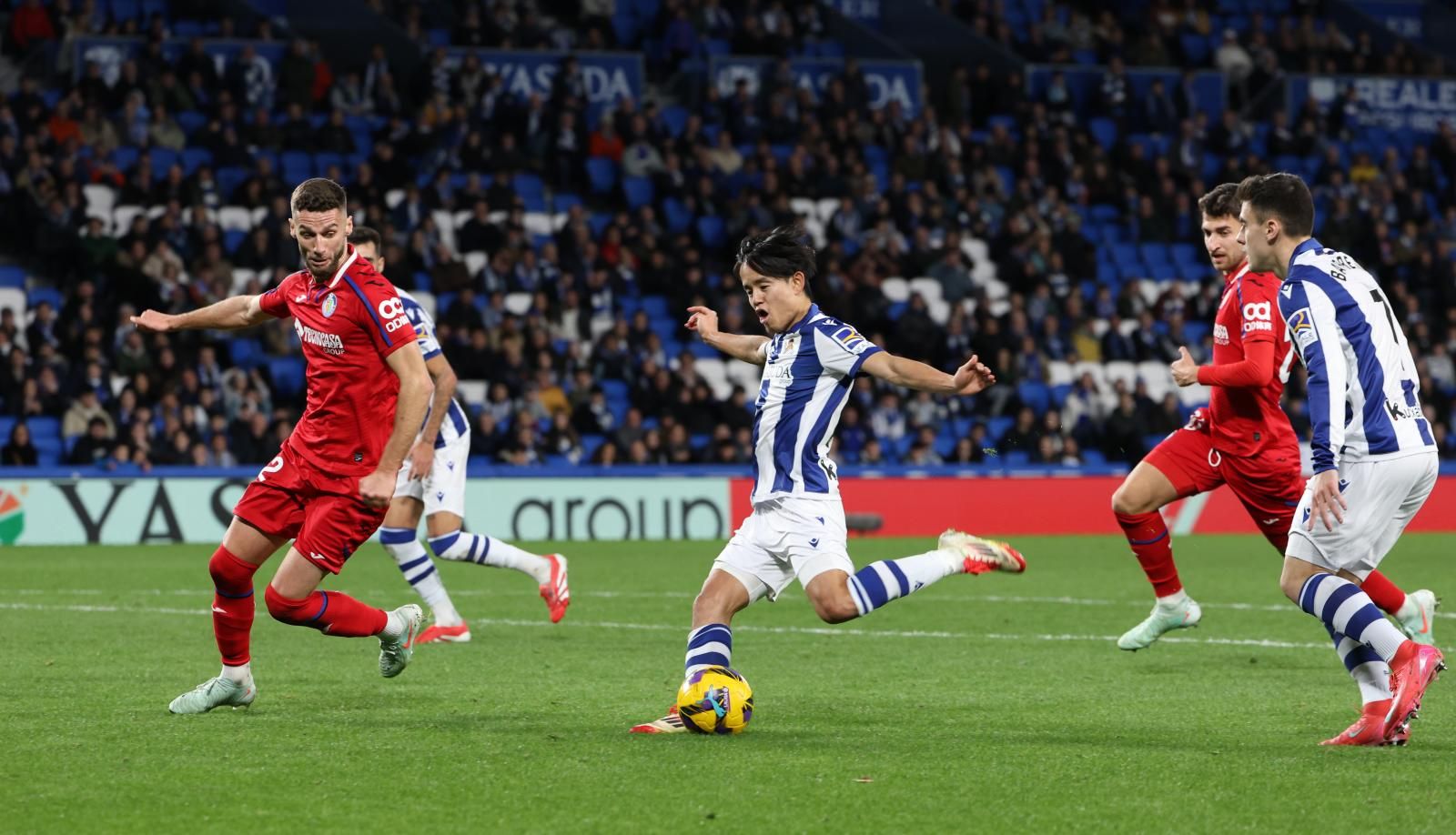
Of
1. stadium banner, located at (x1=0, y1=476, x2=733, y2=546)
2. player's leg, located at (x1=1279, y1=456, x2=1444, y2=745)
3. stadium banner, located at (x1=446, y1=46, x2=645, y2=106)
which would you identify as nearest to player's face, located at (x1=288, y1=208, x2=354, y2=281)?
player's leg, located at (x1=1279, y1=456, x2=1444, y2=745)

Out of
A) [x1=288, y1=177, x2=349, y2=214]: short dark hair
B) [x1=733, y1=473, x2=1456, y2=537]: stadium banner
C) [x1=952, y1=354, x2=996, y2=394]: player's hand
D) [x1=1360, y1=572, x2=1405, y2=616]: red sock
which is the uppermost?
[x1=288, y1=177, x2=349, y2=214]: short dark hair

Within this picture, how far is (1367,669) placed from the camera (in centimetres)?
708

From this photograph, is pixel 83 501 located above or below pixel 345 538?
below

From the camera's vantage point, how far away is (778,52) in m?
29.7

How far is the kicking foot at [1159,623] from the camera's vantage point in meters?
10.1

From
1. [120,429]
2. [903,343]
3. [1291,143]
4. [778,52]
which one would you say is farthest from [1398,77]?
[120,429]

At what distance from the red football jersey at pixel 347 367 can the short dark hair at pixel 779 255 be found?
137 centimetres

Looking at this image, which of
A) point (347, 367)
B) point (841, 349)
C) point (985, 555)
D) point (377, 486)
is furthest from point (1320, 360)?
point (347, 367)

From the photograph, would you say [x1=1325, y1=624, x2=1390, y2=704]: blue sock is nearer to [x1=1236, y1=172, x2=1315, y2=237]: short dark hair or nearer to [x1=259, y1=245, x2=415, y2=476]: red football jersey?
[x1=1236, y1=172, x2=1315, y2=237]: short dark hair

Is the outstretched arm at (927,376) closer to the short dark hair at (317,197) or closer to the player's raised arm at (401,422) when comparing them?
the player's raised arm at (401,422)

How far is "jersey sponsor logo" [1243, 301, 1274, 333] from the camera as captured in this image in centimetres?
910

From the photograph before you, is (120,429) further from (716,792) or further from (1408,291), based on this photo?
(1408,291)

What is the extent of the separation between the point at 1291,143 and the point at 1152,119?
87.6 inches

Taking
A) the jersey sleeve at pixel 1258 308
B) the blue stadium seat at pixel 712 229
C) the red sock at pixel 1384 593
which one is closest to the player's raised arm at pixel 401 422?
the jersey sleeve at pixel 1258 308
